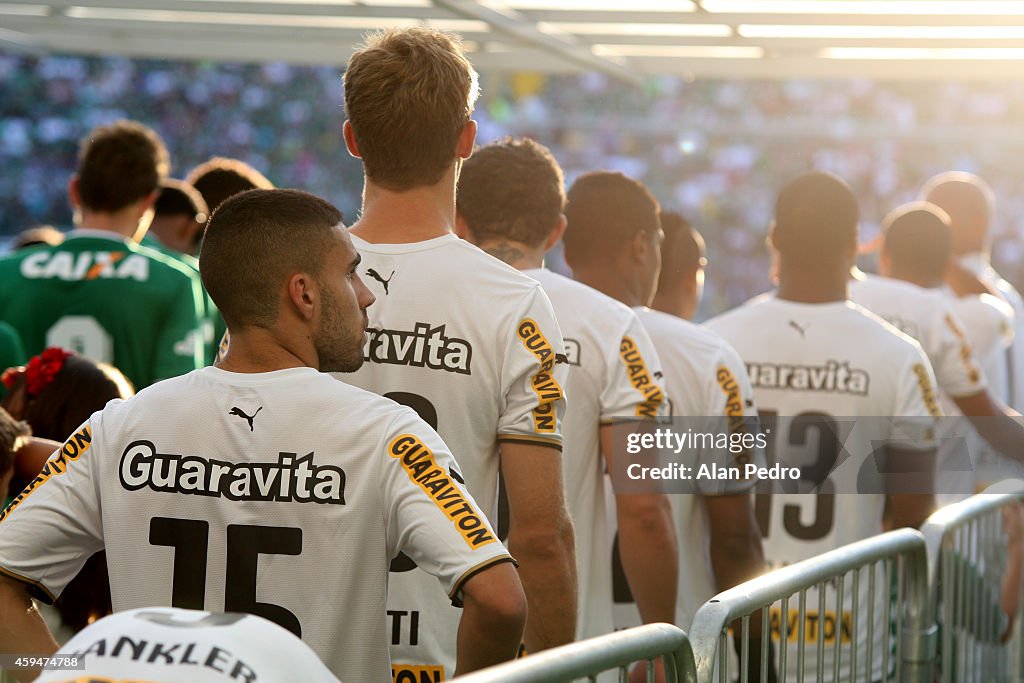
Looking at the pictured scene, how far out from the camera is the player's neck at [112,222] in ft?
15.0

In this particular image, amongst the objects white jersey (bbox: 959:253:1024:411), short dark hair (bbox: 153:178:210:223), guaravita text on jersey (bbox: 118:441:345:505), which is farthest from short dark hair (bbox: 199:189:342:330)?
white jersey (bbox: 959:253:1024:411)

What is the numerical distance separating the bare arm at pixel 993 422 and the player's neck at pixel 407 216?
9.46 feet

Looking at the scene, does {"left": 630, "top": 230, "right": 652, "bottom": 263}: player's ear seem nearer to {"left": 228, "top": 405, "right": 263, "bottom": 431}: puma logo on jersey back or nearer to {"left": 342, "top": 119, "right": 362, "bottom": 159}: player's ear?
{"left": 342, "top": 119, "right": 362, "bottom": 159}: player's ear

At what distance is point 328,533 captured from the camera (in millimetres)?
1930

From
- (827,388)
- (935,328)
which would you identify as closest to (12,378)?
(827,388)

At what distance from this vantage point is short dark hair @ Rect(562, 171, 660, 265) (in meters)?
3.59

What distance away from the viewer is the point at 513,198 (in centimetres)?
307

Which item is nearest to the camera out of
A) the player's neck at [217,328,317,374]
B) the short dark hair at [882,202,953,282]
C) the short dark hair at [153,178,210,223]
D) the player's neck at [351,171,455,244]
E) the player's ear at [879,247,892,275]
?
the player's neck at [217,328,317,374]

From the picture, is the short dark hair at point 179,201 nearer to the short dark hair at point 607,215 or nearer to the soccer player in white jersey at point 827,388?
the short dark hair at point 607,215

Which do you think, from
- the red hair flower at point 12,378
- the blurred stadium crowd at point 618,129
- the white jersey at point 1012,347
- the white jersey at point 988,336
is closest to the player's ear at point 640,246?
the red hair flower at point 12,378

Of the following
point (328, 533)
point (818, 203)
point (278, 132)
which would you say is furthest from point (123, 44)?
point (278, 132)

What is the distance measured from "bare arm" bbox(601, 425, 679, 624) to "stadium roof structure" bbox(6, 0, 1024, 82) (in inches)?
124

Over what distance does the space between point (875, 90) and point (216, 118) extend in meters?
9.87
